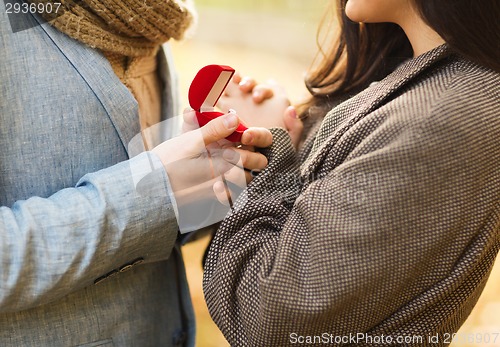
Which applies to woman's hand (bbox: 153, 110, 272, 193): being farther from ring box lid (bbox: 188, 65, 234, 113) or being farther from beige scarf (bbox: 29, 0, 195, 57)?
beige scarf (bbox: 29, 0, 195, 57)

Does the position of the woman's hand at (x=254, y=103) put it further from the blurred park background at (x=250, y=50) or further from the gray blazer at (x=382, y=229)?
the blurred park background at (x=250, y=50)

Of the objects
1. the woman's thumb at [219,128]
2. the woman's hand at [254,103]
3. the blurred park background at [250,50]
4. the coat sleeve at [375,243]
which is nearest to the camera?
the coat sleeve at [375,243]

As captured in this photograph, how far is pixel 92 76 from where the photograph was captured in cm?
93

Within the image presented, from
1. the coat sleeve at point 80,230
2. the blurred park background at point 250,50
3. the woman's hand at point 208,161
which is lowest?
the blurred park background at point 250,50

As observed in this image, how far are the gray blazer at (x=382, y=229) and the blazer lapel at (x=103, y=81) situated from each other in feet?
0.79

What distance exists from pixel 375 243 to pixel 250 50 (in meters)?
3.12

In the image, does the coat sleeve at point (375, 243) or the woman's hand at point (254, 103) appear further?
the woman's hand at point (254, 103)

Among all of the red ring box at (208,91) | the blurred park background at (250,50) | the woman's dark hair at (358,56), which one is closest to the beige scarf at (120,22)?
the red ring box at (208,91)

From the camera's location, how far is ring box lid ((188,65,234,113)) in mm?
896

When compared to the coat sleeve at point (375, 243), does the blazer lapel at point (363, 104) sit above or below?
above

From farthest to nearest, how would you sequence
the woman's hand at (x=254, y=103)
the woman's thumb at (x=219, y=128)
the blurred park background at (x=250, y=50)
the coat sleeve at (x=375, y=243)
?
the blurred park background at (x=250, y=50) < the woman's hand at (x=254, y=103) < the woman's thumb at (x=219, y=128) < the coat sleeve at (x=375, y=243)

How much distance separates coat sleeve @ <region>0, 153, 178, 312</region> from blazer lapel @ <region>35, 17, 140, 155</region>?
92mm

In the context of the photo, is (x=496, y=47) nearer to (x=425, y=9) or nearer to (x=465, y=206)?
(x=425, y=9)

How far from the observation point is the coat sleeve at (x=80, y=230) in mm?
812
